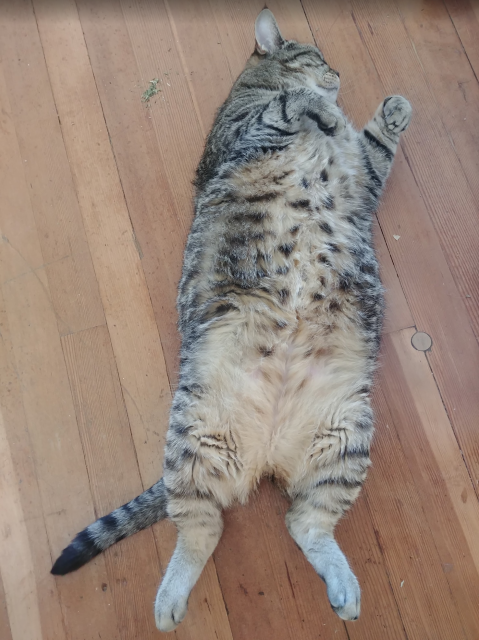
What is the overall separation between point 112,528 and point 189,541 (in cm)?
35

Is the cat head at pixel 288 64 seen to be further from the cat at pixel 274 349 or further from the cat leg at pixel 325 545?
the cat leg at pixel 325 545

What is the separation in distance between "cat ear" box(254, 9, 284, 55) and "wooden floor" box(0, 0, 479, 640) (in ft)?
0.61

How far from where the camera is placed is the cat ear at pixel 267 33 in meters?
2.03

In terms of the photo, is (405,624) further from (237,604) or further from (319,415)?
(319,415)

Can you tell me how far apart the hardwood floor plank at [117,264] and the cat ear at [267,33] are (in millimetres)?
855

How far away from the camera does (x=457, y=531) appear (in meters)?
1.79

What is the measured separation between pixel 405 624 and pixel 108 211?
7.27 feet

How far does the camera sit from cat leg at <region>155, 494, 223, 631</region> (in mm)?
1537

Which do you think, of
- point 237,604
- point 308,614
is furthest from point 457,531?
point 237,604

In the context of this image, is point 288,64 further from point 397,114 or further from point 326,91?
point 397,114

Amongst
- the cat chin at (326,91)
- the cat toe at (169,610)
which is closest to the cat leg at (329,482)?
the cat toe at (169,610)

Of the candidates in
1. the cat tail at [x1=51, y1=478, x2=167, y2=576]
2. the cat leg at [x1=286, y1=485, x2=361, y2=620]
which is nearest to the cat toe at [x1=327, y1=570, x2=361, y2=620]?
the cat leg at [x1=286, y1=485, x2=361, y2=620]

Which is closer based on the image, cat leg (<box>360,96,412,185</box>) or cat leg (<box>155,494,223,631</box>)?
cat leg (<box>155,494,223,631</box>)

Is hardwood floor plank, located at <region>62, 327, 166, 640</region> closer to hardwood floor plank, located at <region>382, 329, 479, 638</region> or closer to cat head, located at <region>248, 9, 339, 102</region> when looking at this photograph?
hardwood floor plank, located at <region>382, 329, 479, 638</region>
